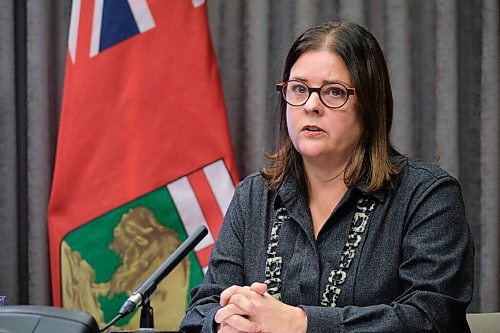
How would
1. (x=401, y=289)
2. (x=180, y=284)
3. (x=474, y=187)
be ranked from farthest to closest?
(x=474, y=187) < (x=180, y=284) < (x=401, y=289)

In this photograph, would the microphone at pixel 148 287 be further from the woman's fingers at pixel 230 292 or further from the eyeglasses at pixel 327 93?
the eyeglasses at pixel 327 93

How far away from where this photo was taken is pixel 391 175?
6.07ft

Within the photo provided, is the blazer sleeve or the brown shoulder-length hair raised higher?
the brown shoulder-length hair

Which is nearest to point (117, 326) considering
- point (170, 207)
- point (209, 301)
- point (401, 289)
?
point (170, 207)

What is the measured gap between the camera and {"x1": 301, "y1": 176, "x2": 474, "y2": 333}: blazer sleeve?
1.63m

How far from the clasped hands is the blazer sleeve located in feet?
0.10

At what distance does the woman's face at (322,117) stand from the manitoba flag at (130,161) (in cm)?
84

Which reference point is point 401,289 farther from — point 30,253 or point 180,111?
point 30,253

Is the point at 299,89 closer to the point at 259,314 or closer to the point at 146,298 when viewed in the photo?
the point at 259,314

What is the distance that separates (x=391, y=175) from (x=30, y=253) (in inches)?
61.2

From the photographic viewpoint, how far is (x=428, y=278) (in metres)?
1.68

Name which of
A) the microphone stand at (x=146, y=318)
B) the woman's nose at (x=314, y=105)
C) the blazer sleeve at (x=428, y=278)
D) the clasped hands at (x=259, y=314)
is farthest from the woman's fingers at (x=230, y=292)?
the woman's nose at (x=314, y=105)

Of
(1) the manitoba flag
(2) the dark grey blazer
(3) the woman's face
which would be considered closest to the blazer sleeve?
(2) the dark grey blazer

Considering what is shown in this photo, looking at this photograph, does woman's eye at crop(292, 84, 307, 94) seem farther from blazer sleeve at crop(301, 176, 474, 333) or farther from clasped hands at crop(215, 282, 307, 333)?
clasped hands at crop(215, 282, 307, 333)
